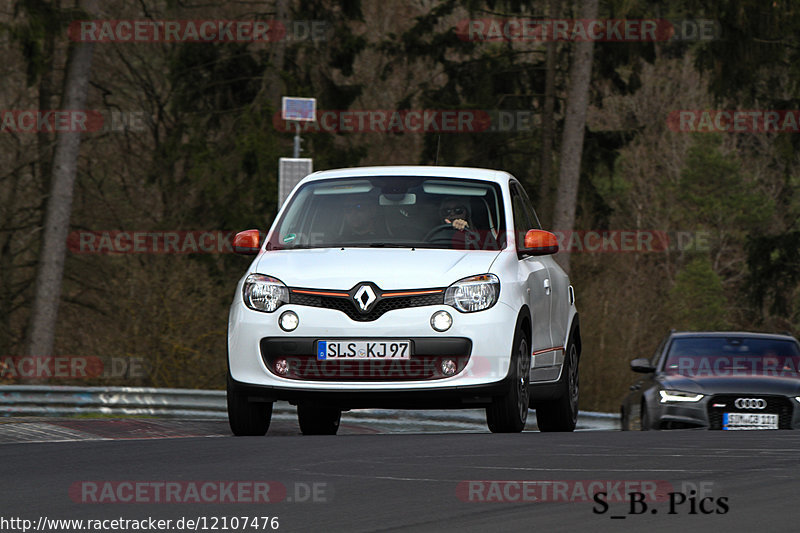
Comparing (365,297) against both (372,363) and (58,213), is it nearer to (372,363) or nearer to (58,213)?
(372,363)

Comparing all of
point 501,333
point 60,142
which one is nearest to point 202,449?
point 501,333

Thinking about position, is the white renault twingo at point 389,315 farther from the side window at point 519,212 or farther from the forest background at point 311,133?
the forest background at point 311,133

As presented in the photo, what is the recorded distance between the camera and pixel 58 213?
25.5 meters

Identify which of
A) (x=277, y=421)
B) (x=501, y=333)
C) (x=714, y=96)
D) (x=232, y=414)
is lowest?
(x=277, y=421)

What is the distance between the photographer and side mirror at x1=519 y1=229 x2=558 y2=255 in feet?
34.7

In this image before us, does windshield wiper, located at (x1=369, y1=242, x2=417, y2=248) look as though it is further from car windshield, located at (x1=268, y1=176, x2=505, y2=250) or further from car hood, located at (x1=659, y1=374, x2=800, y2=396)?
car hood, located at (x1=659, y1=374, x2=800, y2=396)

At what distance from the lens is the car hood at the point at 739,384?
1416 centimetres

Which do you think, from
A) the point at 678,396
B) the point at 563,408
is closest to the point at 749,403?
the point at 678,396

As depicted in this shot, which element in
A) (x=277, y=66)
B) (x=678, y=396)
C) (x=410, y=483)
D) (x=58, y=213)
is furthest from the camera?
(x=277, y=66)

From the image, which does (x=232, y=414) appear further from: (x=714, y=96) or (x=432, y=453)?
(x=714, y=96)

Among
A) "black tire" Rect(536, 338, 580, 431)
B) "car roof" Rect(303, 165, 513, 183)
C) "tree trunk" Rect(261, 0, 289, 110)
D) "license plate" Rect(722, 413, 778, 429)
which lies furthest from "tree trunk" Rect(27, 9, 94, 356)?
"black tire" Rect(536, 338, 580, 431)

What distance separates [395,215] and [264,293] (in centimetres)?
136

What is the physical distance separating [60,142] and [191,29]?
8.52 meters

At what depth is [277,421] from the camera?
1631 centimetres
